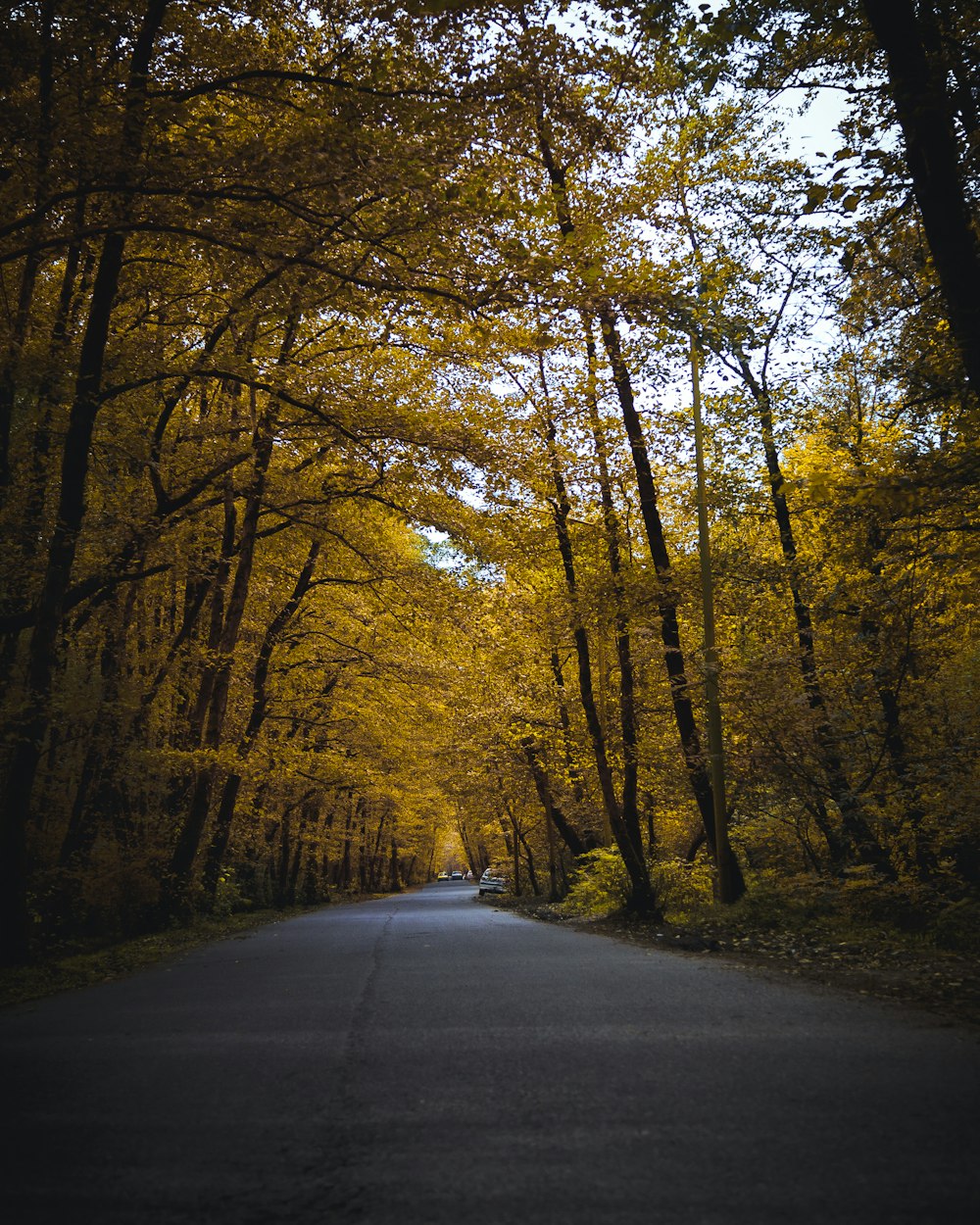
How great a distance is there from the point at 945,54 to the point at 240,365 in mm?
8743

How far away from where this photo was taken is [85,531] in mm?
13273

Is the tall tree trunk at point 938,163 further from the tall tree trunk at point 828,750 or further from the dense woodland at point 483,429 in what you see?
the tall tree trunk at point 828,750

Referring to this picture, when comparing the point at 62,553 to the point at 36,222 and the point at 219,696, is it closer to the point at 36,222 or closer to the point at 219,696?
the point at 36,222

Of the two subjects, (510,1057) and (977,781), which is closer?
(510,1057)

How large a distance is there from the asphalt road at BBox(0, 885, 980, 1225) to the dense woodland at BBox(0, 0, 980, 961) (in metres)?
3.84

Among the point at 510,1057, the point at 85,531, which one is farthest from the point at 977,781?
the point at 85,531

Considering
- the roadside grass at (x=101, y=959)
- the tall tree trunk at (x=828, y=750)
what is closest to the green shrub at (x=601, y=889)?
the tall tree trunk at (x=828, y=750)

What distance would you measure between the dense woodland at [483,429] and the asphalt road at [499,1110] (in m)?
3.84

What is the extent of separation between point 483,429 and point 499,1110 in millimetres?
11207

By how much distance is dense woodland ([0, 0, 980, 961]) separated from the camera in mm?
7605

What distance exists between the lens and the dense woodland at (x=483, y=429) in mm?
7605

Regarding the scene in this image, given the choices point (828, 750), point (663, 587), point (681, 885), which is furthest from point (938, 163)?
point (681, 885)

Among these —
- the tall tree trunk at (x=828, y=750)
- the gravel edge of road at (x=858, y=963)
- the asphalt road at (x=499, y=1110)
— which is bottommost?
the gravel edge of road at (x=858, y=963)

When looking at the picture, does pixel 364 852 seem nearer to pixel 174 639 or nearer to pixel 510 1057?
pixel 174 639
